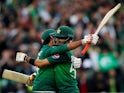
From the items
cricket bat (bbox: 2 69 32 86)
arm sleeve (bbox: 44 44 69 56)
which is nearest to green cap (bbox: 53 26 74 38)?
arm sleeve (bbox: 44 44 69 56)

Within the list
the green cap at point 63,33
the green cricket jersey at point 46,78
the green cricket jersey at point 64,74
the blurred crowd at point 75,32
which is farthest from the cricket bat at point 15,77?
the blurred crowd at point 75,32

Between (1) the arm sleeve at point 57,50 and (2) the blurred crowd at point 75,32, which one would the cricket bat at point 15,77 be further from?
(2) the blurred crowd at point 75,32

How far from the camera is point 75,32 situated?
64.0 ft

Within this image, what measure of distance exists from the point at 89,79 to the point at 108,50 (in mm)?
1286

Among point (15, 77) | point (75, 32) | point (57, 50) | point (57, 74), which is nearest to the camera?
point (57, 50)

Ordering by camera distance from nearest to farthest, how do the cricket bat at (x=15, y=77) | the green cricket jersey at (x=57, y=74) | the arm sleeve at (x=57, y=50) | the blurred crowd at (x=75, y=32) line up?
the arm sleeve at (x=57, y=50)
the green cricket jersey at (x=57, y=74)
the cricket bat at (x=15, y=77)
the blurred crowd at (x=75, y=32)

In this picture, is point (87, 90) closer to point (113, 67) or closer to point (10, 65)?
point (113, 67)

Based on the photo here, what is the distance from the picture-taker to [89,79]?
17734mm

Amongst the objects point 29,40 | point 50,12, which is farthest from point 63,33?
point 50,12

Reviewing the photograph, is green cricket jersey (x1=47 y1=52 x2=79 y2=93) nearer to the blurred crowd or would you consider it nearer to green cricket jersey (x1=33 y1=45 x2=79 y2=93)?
green cricket jersey (x1=33 y1=45 x2=79 y2=93)

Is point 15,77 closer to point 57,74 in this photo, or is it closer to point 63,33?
point 57,74

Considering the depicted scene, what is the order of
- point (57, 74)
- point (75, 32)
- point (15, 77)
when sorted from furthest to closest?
1. point (75, 32)
2. point (15, 77)
3. point (57, 74)

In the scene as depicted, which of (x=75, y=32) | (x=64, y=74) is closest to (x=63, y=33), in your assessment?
(x=64, y=74)

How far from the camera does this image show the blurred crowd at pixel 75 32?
17859 millimetres
